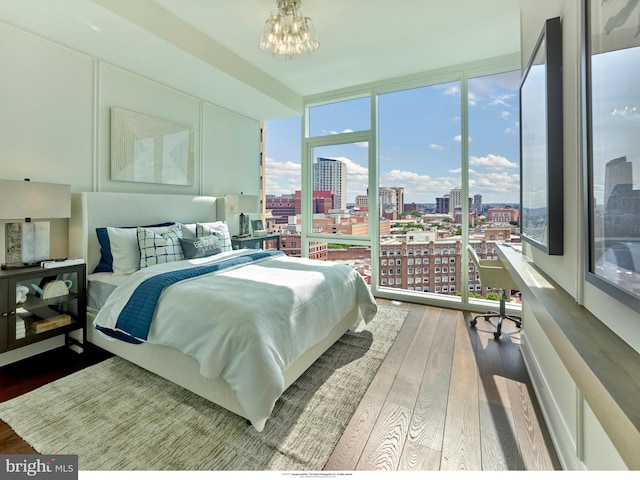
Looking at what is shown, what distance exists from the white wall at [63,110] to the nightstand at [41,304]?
361 mm

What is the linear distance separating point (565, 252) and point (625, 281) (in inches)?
27.8

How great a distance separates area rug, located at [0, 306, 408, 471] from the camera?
1.43 m

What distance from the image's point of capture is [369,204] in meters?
4.31

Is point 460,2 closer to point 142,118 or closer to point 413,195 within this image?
point 413,195

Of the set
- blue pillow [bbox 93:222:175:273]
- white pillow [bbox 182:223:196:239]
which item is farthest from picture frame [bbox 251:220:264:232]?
blue pillow [bbox 93:222:175:273]

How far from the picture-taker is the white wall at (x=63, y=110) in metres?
2.33

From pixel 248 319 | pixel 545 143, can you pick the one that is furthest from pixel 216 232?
pixel 545 143

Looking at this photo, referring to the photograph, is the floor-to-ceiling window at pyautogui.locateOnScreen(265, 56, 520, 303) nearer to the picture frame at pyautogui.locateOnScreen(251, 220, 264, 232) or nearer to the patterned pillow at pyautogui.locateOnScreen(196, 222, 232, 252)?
the picture frame at pyautogui.locateOnScreen(251, 220, 264, 232)

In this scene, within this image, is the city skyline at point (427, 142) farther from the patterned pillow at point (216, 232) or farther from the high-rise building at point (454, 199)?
the patterned pillow at point (216, 232)

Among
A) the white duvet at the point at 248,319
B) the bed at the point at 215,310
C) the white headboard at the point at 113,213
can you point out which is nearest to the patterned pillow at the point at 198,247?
the bed at the point at 215,310

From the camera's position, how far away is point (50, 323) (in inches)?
91.4

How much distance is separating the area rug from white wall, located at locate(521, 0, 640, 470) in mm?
1062

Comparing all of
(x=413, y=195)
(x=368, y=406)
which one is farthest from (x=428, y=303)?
(x=368, y=406)

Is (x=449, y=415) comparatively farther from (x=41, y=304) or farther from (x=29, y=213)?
(x=29, y=213)
